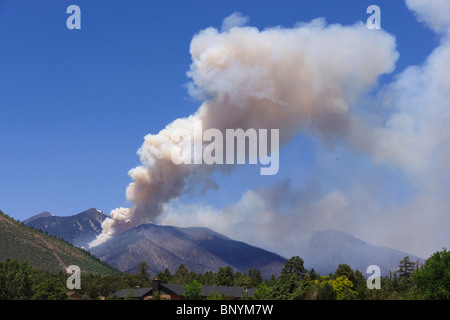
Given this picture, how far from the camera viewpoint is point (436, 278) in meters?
86.8

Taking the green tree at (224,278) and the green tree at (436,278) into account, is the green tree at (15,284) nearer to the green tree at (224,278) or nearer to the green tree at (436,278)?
the green tree at (224,278)

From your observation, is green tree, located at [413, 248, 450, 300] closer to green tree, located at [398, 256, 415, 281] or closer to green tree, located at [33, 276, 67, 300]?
green tree, located at [33, 276, 67, 300]

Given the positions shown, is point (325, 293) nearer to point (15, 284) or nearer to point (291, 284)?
point (291, 284)

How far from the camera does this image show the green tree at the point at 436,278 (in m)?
84.5

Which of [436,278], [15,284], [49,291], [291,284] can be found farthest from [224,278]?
[436,278]

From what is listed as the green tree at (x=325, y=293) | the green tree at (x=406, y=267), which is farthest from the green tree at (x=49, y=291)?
the green tree at (x=406, y=267)

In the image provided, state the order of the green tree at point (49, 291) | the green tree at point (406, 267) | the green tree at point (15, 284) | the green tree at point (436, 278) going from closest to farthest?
the green tree at point (436, 278)
the green tree at point (15, 284)
the green tree at point (49, 291)
the green tree at point (406, 267)

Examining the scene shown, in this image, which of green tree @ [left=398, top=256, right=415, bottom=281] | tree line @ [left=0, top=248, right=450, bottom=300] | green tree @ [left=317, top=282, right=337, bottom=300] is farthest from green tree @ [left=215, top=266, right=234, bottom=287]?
green tree @ [left=317, top=282, right=337, bottom=300]

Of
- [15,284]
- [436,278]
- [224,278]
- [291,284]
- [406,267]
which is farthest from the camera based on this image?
[406,267]
